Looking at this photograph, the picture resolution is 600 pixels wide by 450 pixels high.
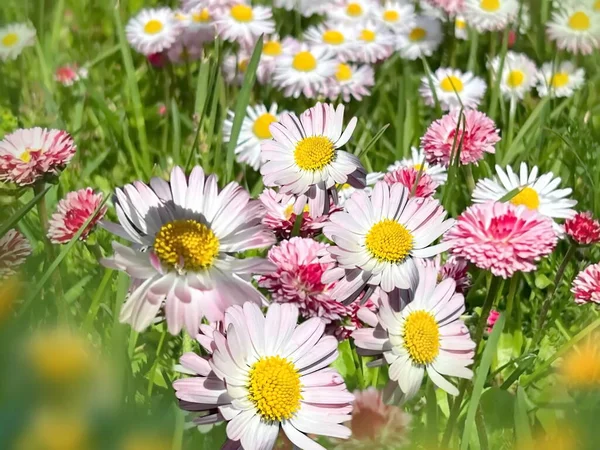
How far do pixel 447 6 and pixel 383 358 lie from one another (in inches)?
40.2

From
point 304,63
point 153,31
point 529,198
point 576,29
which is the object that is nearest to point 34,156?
point 529,198

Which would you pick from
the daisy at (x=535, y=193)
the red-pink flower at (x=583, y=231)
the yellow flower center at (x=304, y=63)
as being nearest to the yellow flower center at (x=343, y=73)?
the yellow flower center at (x=304, y=63)

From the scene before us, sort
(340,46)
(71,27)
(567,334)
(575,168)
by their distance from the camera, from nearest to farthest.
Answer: (567,334)
(575,168)
(340,46)
(71,27)

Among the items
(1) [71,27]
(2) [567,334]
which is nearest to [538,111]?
(2) [567,334]

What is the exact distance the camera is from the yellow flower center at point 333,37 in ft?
4.36

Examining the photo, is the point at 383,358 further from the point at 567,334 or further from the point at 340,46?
the point at 340,46

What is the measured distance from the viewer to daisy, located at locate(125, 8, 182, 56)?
4.14ft

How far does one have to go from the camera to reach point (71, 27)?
1.54 metres

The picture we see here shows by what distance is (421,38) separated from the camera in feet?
4.65

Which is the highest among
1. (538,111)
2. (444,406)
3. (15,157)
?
(15,157)

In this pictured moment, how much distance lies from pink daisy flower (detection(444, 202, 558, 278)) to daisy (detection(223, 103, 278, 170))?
576 millimetres

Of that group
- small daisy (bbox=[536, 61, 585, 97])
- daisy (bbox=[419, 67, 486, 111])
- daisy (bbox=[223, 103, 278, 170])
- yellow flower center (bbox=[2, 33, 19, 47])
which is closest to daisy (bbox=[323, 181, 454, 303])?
daisy (bbox=[223, 103, 278, 170])

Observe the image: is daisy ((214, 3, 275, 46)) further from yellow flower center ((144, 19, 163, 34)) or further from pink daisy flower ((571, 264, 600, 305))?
pink daisy flower ((571, 264, 600, 305))

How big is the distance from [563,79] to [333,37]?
1.37ft
